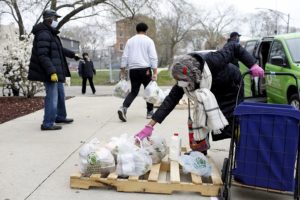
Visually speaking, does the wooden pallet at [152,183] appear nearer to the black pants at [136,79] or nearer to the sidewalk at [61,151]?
the sidewalk at [61,151]

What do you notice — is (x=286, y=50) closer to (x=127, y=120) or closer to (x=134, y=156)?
(x=127, y=120)

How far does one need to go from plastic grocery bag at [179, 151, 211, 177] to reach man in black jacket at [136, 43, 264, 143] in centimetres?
40

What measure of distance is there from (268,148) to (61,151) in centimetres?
297

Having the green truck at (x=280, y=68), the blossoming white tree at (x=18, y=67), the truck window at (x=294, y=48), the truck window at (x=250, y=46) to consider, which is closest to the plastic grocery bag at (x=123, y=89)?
the green truck at (x=280, y=68)

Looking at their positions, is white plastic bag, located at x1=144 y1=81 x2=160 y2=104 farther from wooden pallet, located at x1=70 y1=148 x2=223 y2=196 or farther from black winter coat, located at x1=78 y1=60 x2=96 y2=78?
black winter coat, located at x1=78 y1=60 x2=96 y2=78

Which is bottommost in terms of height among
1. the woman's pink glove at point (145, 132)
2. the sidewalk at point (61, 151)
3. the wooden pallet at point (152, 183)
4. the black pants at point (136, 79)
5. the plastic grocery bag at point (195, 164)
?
the sidewalk at point (61, 151)

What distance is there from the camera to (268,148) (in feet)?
11.0

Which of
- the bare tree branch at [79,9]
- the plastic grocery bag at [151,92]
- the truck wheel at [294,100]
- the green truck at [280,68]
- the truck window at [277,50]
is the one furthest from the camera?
the bare tree branch at [79,9]

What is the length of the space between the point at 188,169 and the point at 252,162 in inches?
31.0

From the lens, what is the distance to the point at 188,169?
158 inches

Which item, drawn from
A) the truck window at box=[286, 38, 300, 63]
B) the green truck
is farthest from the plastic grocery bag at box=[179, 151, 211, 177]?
the truck window at box=[286, 38, 300, 63]

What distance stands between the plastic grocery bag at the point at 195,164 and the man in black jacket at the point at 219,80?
1.32 feet

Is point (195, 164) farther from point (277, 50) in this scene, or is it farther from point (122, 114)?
point (277, 50)

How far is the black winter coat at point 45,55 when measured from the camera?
629 cm
